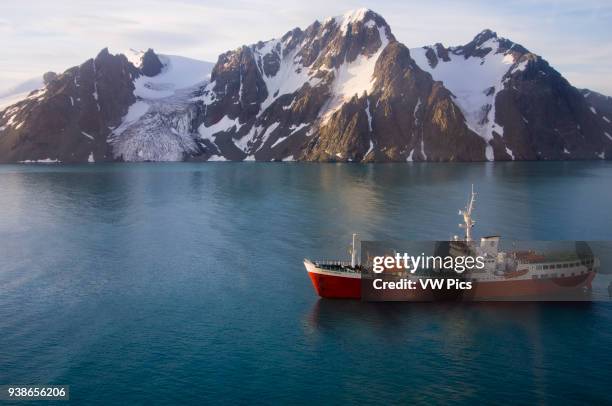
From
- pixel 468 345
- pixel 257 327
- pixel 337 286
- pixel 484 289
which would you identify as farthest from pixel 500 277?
pixel 257 327

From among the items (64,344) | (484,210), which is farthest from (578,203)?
(64,344)

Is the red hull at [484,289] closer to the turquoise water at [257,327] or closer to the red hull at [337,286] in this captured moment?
the red hull at [337,286]

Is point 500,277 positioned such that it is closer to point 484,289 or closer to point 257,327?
point 484,289

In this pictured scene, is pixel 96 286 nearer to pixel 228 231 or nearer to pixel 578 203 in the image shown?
pixel 228 231

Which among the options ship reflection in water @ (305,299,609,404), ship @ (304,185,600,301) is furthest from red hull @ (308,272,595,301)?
ship reflection in water @ (305,299,609,404)

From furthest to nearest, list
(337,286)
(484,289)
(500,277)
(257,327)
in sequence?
(337,286) → (500,277) → (484,289) → (257,327)

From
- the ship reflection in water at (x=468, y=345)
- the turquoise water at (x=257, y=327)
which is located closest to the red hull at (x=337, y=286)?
the ship reflection in water at (x=468, y=345)
